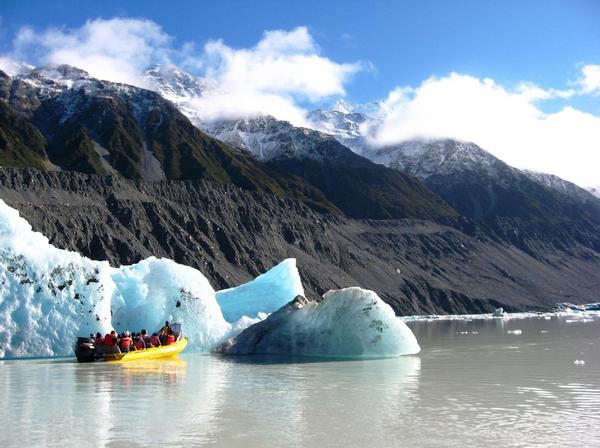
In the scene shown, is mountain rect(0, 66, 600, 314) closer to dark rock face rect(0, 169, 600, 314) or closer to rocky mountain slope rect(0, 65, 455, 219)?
dark rock face rect(0, 169, 600, 314)

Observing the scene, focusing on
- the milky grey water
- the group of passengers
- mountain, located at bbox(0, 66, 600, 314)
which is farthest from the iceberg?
mountain, located at bbox(0, 66, 600, 314)

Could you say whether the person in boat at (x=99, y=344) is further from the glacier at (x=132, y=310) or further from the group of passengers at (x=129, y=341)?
the glacier at (x=132, y=310)

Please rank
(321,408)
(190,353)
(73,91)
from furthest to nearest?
(73,91) → (190,353) → (321,408)

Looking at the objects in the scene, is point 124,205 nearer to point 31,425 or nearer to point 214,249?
point 214,249

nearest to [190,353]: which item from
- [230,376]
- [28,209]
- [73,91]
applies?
Result: [230,376]

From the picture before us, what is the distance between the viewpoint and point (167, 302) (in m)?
41.4

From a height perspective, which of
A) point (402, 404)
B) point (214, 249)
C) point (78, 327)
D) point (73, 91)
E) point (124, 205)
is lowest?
point (402, 404)

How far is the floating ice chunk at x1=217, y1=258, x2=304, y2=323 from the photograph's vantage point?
48.6 metres

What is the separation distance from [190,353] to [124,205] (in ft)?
247

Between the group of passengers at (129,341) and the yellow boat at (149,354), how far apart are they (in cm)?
23

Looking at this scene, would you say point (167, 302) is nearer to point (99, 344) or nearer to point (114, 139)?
point (99, 344)

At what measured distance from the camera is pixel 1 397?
75.3 feet

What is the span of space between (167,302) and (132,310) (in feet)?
7.43

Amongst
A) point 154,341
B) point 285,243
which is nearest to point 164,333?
point 154,341
